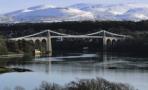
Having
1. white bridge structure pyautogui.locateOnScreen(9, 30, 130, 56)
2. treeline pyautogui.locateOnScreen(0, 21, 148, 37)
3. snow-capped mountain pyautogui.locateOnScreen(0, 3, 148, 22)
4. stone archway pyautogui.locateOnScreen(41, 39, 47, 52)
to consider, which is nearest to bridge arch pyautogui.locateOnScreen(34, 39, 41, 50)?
white bridge structure pyautogui.locateOnScreen(9, 30, 130, 56)

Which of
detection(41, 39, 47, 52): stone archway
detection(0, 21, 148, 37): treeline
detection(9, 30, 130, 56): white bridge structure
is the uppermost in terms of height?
detection(0, 21, 148, 37): treeline

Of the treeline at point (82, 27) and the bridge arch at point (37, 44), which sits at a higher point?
the treeline at point (82, 27)

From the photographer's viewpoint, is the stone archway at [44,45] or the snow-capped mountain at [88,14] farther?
the snow-capped mountain at [88,14]

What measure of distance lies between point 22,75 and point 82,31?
83.3ft

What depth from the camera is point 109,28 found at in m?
41.3

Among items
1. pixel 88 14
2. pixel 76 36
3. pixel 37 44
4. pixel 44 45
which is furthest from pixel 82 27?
pixel 88 14

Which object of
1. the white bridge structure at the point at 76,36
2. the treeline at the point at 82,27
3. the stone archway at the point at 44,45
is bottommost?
the stone archway at the point at 44,45

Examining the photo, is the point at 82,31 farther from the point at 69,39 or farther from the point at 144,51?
the point at 144,51

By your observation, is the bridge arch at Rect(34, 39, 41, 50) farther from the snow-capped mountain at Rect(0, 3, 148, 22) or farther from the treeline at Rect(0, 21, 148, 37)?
the snow-capped mountain at Rect(0, 3, 148, 22)

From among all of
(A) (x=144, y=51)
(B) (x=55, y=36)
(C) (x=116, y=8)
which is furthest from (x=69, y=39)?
(C) (x=116, y=8)

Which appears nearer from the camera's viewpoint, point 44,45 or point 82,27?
point 44,45

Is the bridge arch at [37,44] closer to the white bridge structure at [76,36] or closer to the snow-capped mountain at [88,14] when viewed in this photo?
the white bridge structure at [76,36]

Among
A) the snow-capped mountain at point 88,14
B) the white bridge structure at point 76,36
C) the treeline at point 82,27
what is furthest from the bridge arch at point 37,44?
the snow-capped mountain at point 88,14

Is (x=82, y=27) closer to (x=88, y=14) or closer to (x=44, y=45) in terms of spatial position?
(x=44, y=45)
